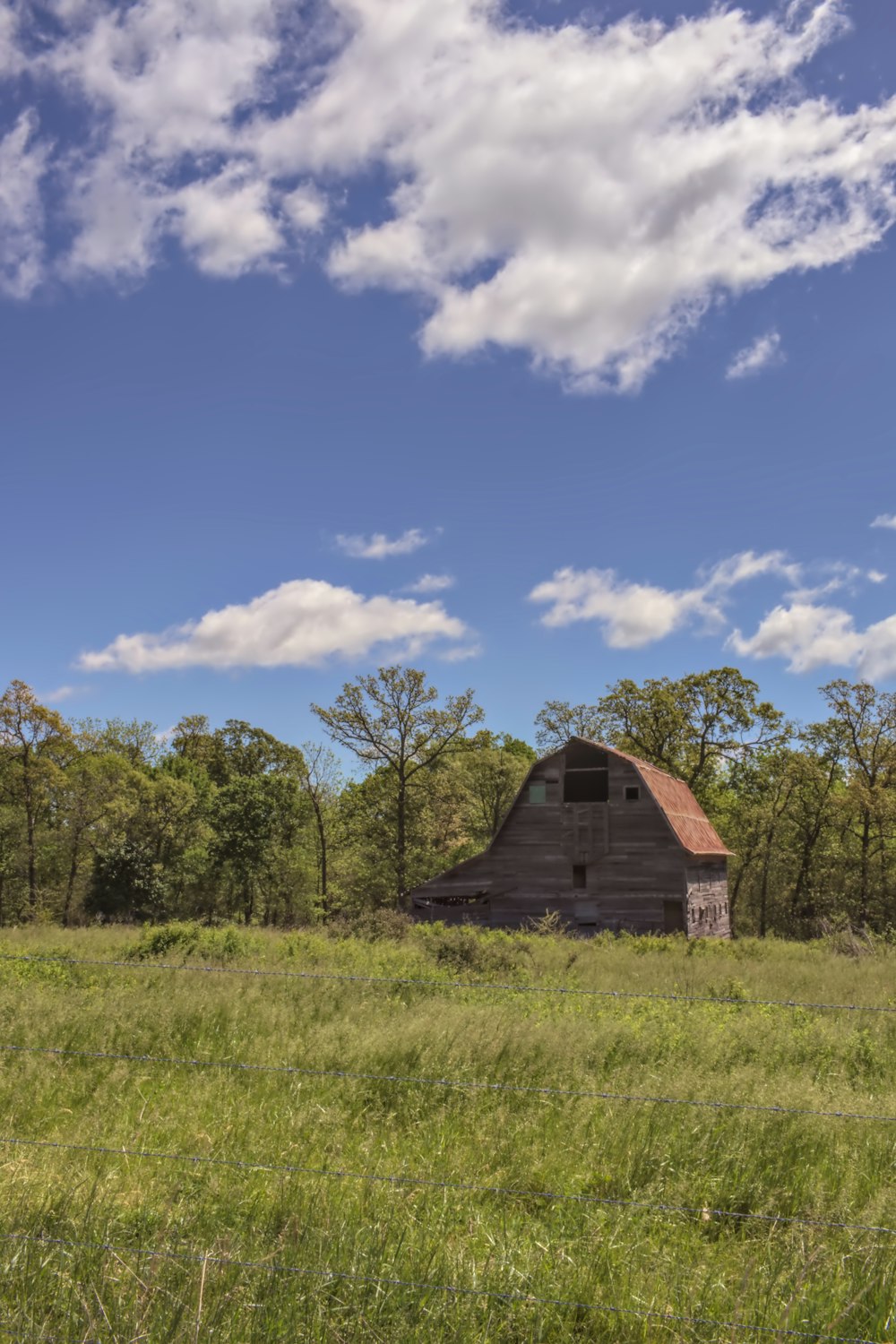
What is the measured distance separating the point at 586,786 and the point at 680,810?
14.7 feet

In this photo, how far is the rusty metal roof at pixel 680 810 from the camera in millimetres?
33969

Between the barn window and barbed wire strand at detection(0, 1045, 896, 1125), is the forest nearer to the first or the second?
the barn window

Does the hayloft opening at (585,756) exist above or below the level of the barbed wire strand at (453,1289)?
above

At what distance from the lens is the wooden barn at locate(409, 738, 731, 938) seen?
3347cm

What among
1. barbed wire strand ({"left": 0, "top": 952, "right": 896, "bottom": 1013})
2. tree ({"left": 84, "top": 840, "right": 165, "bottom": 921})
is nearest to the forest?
tree ({"left": 84, "top": 840, "right": 165, "bottom": 921})

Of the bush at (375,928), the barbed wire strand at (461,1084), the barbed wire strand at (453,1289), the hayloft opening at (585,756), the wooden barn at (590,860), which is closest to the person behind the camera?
the barbed wire strand at (453,1289)

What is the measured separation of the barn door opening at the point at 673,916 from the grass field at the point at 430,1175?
73.6ft

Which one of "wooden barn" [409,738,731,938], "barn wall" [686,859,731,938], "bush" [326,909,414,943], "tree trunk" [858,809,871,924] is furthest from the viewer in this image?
"tree trunk" [858,809,871,924]

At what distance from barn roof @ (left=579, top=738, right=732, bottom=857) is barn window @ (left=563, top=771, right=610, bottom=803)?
112cm

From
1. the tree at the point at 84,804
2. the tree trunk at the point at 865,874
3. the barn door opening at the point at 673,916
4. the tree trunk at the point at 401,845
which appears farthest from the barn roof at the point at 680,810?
the tree at the point at 84,804

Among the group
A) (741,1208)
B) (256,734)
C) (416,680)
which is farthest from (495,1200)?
(256,734)

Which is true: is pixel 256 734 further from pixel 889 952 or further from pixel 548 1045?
pixel 548 1045

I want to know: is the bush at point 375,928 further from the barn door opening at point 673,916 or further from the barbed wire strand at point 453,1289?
the barbed wire strand at point 453,1289

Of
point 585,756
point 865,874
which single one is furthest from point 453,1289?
point 865,874
